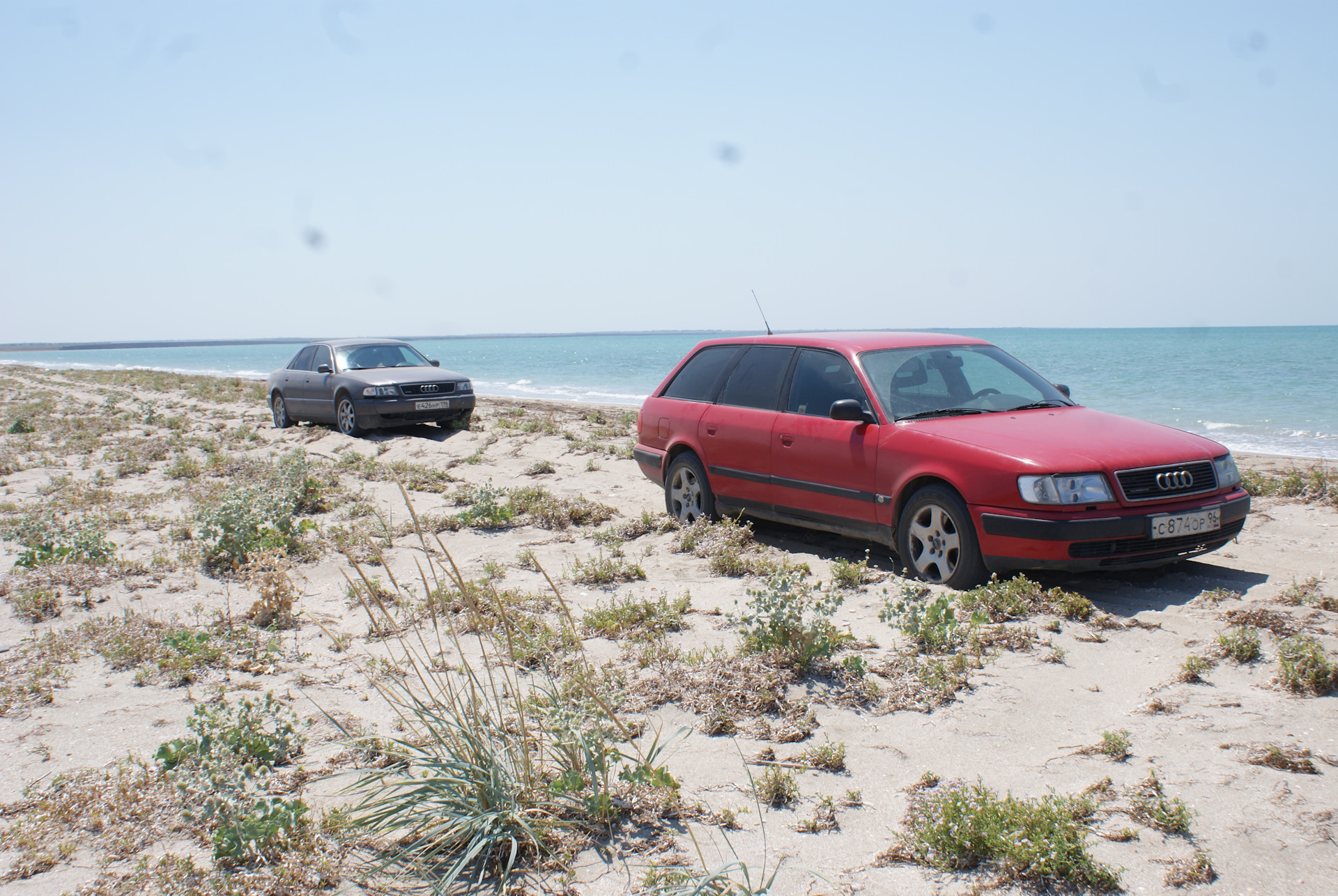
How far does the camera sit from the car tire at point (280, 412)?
16594 mm

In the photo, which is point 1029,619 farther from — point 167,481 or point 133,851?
point 167,481

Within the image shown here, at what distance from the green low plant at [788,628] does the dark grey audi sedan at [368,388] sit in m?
10.6

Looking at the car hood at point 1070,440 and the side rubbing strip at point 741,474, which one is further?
the side rubbing strip at point 741,474

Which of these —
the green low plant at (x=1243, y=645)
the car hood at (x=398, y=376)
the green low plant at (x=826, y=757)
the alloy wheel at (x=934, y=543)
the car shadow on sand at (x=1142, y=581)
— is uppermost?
the car hood at (x=398, y=376)

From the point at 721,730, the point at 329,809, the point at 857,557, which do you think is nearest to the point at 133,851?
the point at 329,809

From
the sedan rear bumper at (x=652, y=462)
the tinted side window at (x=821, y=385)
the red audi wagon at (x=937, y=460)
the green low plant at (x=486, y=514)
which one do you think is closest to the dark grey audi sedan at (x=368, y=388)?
the green low plant at (x=486, y=514)

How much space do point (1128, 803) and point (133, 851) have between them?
131 inches

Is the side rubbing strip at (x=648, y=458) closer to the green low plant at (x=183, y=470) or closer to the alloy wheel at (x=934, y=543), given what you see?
the alloy wheel at (x=934, y=543)

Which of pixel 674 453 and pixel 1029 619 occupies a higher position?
pixel 674 453

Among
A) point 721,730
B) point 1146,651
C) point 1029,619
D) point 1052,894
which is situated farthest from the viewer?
point 1029,619

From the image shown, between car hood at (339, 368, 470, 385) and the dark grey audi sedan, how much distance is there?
11 millimetres

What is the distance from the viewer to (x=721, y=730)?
3734mm

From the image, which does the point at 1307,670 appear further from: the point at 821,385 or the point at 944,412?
the point at 821,385

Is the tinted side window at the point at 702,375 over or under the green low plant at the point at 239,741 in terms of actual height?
over
